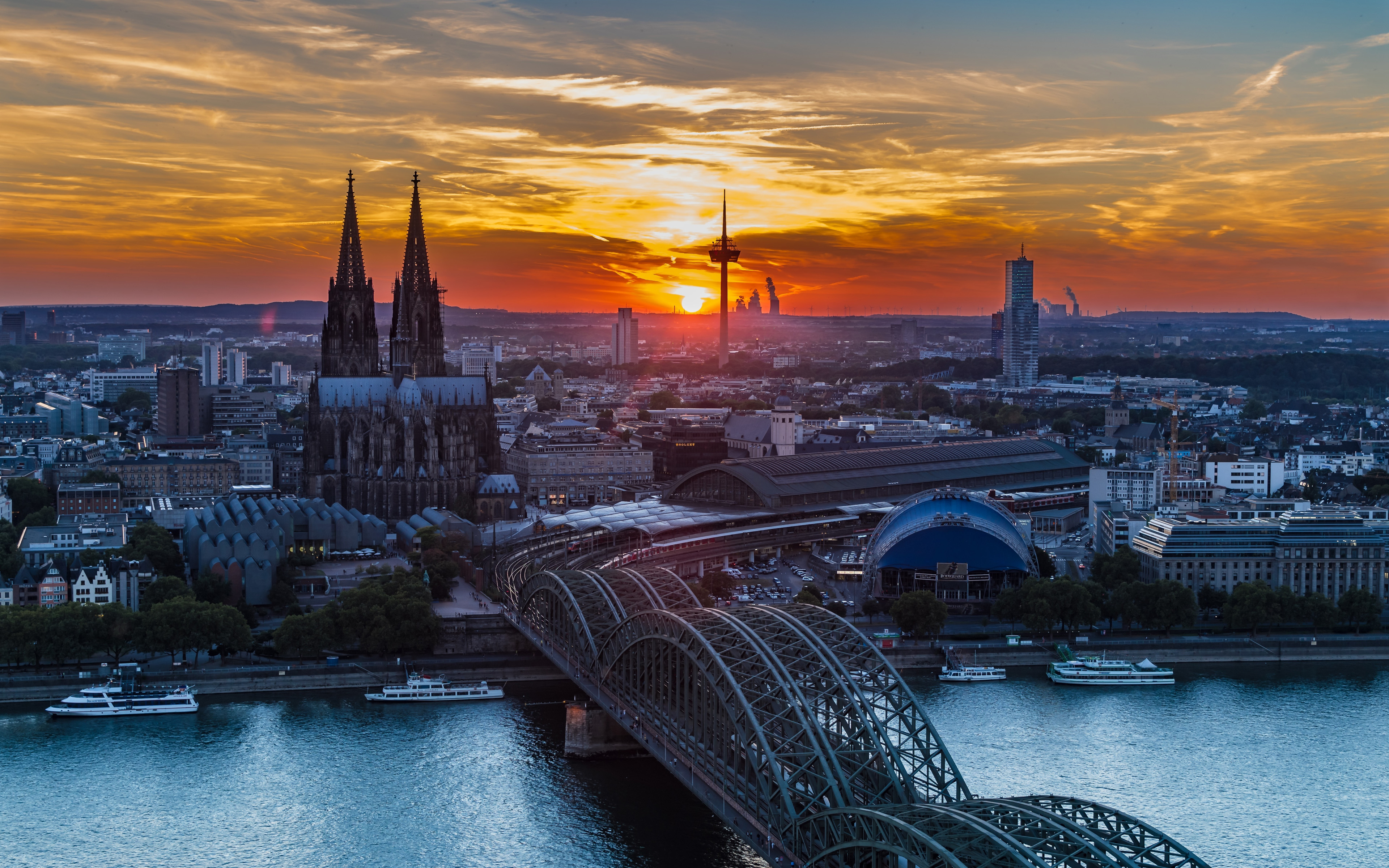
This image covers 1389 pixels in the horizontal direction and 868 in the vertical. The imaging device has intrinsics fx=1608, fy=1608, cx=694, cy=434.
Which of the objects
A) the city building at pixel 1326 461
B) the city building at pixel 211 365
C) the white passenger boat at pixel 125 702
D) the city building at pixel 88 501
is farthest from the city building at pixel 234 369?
the white passenger boat at pixel 125 702

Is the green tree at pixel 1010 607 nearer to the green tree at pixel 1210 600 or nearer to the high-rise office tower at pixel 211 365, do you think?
the green tree at pixel 1210 600

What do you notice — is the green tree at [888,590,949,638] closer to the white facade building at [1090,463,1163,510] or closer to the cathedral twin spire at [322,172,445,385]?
the white facade building at [1090,463,1163,510]

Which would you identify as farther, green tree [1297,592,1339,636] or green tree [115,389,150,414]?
green tree [115,389,150,414]

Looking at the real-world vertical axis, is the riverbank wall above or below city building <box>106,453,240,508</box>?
below

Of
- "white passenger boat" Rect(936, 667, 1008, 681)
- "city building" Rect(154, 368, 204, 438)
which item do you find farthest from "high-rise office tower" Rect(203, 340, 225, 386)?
"white passenger boat" Rect(936, 667, 1008, 681)

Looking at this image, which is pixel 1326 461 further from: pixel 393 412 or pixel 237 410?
pixel 237 410

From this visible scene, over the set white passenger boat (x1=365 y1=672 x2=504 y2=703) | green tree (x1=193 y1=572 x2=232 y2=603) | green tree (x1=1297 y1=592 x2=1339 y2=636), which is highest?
green tree (x1=193 y1=572 x2=232 y2=603)

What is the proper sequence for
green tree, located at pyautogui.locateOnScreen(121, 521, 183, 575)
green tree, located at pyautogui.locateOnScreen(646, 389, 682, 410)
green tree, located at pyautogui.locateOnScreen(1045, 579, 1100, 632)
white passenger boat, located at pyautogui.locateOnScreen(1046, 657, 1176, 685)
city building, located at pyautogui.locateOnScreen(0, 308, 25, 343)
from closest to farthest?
white passenger boat, located at pyautogui.locateOnScreen(1046, 657, 1176, 685) < green tree, located at pyautogui.locateOnScreen(1045, 579, 1100, 632) < green tree, located at pyautogui.locateOnScreen(121, 521, 183, 575) < green tree, located at pyautogui.locateOnScreen(646, 389, 682, 410) < city building, located at pyautogui.locateOnScreen(0, 308, 25, 343)
